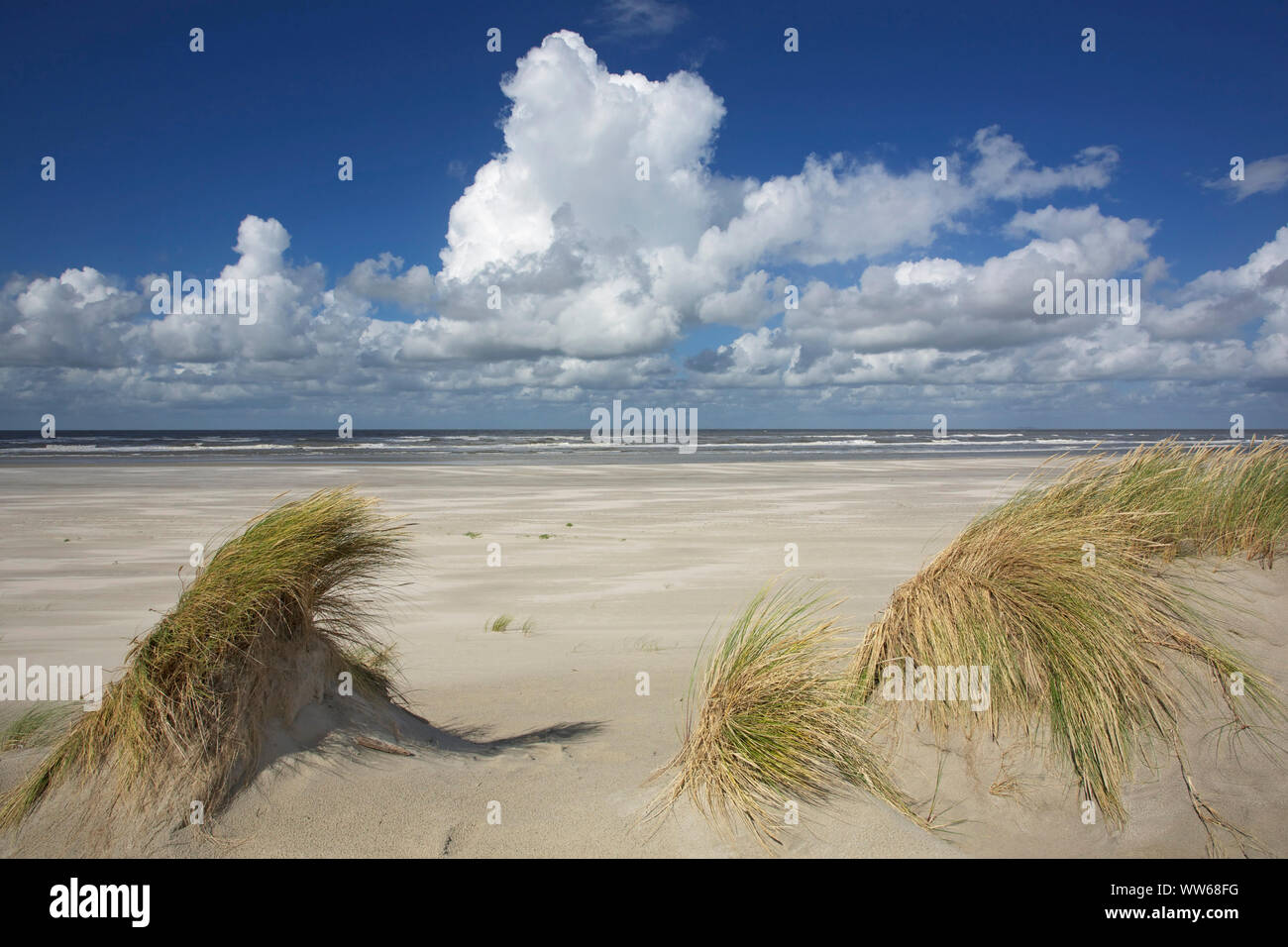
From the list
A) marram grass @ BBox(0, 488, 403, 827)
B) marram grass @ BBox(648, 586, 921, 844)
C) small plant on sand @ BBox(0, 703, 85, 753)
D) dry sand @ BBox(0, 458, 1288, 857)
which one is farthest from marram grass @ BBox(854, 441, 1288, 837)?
small plant on sand @ BBox(0, 703, 85, 753)

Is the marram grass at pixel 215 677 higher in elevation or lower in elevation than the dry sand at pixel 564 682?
higher

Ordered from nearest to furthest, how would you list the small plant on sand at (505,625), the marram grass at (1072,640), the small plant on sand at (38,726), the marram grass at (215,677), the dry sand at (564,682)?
the marram grass at (215,677) < the dry sand at (564,682) < the marram grass at (1072,640) < the small plant on sand at (38,726) < the small plant on sand at (505,625)

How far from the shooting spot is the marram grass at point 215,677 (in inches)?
137

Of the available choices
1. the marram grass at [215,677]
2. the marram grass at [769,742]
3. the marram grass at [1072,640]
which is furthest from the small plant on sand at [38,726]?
the marram grass at [1072,640]

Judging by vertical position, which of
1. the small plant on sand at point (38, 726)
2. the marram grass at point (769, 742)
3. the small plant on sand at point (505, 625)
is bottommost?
the small plant on sand at point (505, 625)

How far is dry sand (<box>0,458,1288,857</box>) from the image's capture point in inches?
143

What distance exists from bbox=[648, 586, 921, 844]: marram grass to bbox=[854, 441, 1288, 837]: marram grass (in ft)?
2.20

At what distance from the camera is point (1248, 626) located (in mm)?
5312

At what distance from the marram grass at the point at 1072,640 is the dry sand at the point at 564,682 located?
0.21m

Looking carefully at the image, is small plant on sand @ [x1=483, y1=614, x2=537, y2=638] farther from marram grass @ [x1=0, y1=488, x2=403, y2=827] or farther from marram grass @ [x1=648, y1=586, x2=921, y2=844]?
marram grass @ [x1=648, y1=586, x2=921, y2=844]

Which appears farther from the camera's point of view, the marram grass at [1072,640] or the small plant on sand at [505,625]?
the small plant on sand at [505,625]

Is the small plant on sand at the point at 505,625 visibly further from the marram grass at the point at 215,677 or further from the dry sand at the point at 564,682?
the marram grass at the point at 215,677

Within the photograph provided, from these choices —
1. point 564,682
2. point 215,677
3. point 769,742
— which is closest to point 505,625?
point 564,682
